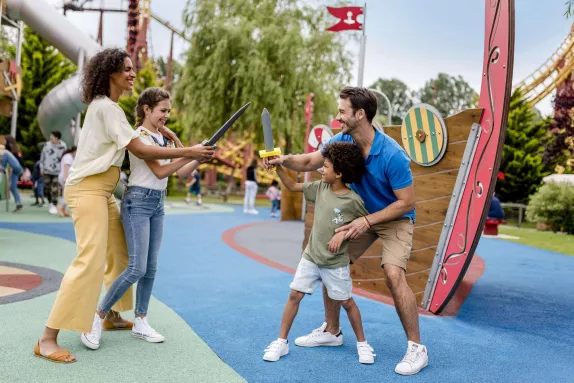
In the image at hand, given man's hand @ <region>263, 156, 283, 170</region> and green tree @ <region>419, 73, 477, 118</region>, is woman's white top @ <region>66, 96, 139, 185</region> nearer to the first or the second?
man's hand @ <region>263, 156, 283, 170</region>

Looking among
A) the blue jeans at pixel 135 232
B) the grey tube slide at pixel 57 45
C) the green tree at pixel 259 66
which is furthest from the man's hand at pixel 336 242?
the green tree at pixel 259 66

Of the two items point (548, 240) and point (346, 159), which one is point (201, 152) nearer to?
point (346, 159)

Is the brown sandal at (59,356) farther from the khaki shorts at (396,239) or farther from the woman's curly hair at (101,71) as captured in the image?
the khaki shorts at (396,239)

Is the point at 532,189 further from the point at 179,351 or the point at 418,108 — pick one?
the point at 179,351

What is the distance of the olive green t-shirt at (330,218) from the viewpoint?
347cm

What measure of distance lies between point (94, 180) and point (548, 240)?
1281 centimetres

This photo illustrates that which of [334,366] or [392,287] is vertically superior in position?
[392,287]

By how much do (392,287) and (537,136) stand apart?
74.2ft

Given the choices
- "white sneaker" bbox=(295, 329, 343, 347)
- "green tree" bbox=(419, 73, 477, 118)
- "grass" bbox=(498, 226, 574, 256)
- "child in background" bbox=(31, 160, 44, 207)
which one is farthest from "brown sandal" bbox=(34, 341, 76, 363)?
"green tree" bbox=(419, 73, 477, 118)

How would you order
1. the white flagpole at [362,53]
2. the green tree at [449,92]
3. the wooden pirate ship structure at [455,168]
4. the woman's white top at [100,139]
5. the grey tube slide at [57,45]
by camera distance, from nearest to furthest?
the woman's white top at [100,139], the wooden pirate ship structure at [455,168], the white flagpole at [362,53], the grey tube slide at [57,45], the green tree at [449,92]

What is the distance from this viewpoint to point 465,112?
15.2 ft

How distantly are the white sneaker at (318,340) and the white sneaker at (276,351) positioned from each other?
0.27m

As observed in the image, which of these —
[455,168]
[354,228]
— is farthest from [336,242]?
[455,168]

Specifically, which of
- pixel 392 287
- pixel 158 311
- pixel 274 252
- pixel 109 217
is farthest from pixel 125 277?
pixel 274 252
